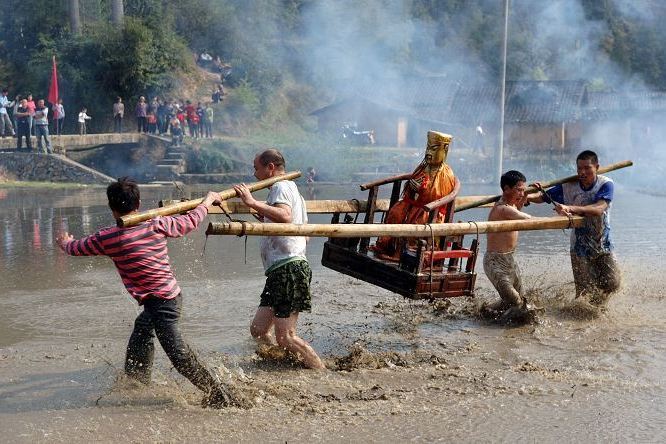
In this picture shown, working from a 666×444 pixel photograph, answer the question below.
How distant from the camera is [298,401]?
17.1ft

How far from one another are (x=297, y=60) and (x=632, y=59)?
1960 cm

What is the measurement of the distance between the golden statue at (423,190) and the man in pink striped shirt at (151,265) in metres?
1.95

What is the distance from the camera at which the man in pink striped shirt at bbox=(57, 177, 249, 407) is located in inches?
189

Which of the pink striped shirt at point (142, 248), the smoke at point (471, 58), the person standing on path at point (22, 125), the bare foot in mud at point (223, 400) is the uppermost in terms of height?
the smoke at point (471, 58)

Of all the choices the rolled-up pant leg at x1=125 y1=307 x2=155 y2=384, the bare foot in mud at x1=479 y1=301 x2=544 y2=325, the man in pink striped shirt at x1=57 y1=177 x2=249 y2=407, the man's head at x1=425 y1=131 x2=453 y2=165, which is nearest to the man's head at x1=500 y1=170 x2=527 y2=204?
the man's head at x1=425 y1=131 x2=453 y2=165

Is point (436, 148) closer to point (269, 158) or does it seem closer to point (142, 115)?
point (269, 158)

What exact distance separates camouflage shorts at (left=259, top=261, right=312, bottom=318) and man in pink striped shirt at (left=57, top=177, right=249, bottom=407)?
70 cm

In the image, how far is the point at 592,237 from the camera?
7559mm

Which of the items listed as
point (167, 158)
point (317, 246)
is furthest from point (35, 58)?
point (317, 246)

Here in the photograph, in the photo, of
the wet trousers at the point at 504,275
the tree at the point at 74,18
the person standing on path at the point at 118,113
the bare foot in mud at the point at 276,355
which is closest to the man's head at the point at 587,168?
the wet trousers at the point at 504,275

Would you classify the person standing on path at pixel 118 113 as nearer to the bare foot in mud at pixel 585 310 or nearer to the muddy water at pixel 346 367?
the muddy water at pixel 346 367

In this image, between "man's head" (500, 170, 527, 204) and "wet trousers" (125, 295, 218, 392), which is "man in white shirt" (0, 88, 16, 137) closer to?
"man's head" (500, 170, 527, 204)

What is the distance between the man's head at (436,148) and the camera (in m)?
6.69

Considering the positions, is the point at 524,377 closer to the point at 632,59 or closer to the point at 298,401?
the point at 298,401
